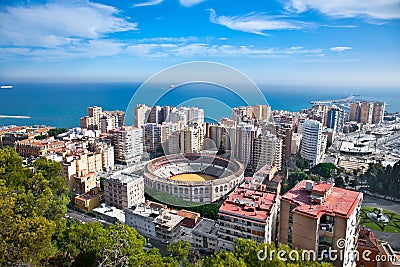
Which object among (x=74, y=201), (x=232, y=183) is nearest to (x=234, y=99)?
(x=232, y=183)

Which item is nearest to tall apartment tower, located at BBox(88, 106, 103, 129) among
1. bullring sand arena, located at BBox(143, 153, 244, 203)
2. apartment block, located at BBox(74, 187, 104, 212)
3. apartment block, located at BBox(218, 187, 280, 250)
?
bullring sand arena, located at BBox(143, 153, 244, 203)

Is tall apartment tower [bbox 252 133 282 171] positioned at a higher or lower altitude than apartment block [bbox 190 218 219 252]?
higher

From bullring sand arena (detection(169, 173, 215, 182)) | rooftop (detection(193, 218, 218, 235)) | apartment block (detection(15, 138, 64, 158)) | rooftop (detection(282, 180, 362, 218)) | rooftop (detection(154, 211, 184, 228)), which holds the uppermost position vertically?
rooftop (detection(282, 180, 362, 218))

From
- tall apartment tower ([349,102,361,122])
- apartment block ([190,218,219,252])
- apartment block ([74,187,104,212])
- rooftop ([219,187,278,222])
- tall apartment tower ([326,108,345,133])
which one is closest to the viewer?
rooftop ([219,187,278,222])

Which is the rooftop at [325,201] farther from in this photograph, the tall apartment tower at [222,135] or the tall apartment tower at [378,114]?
the tall apartment tower at [378,114]

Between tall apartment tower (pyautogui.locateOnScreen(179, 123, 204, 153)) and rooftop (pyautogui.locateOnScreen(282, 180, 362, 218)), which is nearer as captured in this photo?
rooftop (pyautogui.locateOnScreen(282, 180, 362, 218))

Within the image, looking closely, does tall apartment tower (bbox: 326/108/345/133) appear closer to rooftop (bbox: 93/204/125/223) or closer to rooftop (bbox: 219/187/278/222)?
rooftop (bbox: 219/187/278/222)
